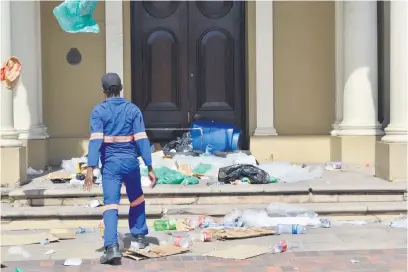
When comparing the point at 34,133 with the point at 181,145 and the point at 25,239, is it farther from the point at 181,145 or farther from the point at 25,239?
the point at 25,239

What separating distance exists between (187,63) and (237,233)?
4.76 metres

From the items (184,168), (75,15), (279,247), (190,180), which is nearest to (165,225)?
(190,180)

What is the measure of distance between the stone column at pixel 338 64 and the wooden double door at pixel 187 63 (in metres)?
1.56

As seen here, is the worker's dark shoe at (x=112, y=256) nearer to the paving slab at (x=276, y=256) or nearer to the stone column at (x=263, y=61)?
the paving slab at (x=276, y=256)

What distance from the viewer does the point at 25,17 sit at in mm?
9328

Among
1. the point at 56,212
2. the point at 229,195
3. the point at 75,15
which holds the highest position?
the point at 75,15

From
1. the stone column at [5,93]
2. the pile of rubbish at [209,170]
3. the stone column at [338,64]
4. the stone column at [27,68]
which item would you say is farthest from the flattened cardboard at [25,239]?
the stone column at [338,64]

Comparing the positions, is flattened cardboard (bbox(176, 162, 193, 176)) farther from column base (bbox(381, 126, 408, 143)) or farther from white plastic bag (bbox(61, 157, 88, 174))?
column base (bbox(381, 126, 408, 143))

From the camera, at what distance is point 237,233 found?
21.1 feet

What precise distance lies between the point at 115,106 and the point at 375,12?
5.57 metres

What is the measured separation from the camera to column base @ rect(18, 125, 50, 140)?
9.38 m

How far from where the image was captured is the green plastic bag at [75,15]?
743 centimetres

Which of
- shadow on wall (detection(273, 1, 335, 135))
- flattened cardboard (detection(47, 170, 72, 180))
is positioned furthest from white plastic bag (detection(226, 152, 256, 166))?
flattened cardboard (detection(47, 170, 72, 180))

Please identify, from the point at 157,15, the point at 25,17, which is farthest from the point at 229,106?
the point at 25,17
